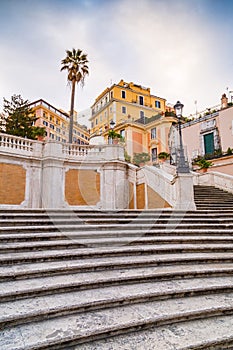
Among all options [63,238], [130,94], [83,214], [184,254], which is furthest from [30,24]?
[130,94]

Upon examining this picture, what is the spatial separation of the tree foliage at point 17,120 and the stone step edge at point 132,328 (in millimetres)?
20343

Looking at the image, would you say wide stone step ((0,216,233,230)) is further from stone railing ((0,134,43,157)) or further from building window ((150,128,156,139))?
building window ((150,128,156,139))

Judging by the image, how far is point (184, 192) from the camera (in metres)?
8.27

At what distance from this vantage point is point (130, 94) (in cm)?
3484

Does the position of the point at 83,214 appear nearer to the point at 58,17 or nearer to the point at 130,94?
the point at 58,17

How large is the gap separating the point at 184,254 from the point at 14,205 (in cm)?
901

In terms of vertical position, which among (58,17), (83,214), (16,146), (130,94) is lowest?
(83,214)

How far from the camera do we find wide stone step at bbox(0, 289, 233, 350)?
2143mm

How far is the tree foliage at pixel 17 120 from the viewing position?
72.7 ft

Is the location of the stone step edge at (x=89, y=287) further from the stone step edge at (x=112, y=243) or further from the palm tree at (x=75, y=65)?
the palm tree at (x=75, y=65)

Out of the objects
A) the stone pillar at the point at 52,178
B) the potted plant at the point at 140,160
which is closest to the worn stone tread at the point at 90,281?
the stone pillar at the point at 52,178

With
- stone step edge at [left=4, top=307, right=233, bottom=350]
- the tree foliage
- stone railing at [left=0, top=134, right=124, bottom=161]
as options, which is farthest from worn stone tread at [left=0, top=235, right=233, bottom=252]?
the tree foliage

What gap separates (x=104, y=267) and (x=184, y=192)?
5.28 metres

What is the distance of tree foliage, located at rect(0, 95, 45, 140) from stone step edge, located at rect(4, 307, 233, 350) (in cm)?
2034
